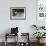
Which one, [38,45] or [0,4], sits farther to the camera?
[0,4]

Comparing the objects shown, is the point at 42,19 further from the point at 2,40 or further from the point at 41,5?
the point at 2,40

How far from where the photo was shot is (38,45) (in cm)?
636

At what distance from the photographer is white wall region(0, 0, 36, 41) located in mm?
7137

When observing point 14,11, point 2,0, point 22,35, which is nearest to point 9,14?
point 14,11

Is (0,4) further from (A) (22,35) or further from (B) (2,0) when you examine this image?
(A) (22,35)

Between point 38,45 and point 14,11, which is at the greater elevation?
point 14,11

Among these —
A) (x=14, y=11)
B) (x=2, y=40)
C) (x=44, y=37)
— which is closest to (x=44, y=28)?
(x=44, y=37)

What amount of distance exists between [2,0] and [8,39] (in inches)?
74.2

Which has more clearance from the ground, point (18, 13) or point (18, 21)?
point (18, 13)

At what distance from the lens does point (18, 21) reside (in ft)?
23.6

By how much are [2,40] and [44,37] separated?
202 cm

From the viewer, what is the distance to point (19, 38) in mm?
7172

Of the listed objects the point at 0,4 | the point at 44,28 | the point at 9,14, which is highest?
the point at 0,4

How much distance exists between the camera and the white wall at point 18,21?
281 inches
